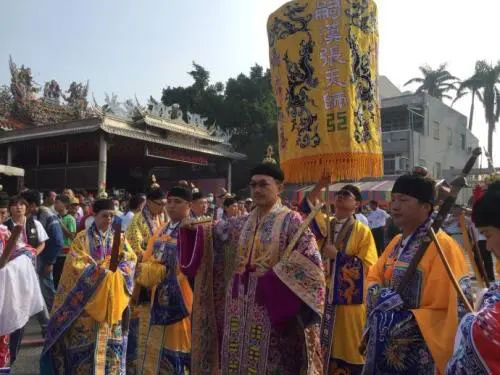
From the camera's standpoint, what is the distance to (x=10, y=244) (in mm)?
3838

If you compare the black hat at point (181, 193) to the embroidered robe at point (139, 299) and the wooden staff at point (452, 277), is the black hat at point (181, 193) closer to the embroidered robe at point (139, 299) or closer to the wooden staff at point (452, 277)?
the embroidered robe at point (139, 299)

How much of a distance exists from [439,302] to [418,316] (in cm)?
14

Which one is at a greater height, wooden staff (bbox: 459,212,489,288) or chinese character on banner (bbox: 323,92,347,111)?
chinese character on banner (bbox: 323,92,347,111)

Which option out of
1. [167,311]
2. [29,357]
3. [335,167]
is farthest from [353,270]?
[29,357]

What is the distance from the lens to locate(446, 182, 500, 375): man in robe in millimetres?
1677

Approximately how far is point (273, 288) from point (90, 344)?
6.59ft

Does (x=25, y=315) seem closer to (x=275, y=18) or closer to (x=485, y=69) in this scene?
(x=275, y=18)

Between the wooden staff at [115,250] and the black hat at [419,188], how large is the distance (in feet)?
7.92

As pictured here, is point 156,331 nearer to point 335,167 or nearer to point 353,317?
A: point 353,317

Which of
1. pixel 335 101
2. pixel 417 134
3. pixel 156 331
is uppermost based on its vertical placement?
pixel 417 134

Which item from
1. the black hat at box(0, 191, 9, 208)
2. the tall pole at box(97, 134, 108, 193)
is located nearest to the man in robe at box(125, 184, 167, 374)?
the black hat at box(0, 191, 9, 208)

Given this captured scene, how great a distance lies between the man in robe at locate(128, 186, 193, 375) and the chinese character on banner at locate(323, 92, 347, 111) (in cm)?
157

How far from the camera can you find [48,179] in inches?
795

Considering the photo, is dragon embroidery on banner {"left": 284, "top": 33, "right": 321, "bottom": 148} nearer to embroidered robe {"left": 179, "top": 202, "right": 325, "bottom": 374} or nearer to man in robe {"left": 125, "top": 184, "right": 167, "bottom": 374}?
embroidered robe {"left": 179, "top": 202, "right": 325, "bottom": 374}
